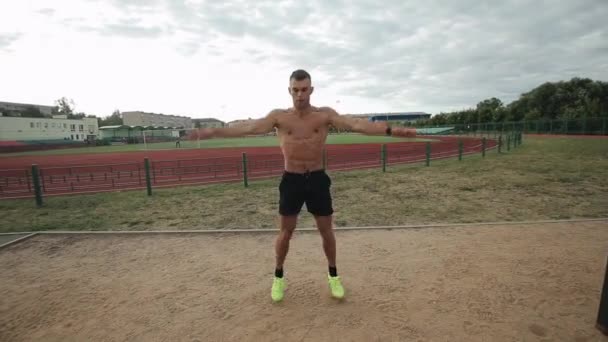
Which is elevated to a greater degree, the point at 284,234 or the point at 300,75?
the point at 300,75

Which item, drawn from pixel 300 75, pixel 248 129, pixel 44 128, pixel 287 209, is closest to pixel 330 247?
pixel 287 209

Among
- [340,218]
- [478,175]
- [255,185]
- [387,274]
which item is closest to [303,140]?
[387,274]

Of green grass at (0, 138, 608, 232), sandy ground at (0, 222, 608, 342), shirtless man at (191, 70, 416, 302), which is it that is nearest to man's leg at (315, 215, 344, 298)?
shirtless man at (191, 70, 416, 302)

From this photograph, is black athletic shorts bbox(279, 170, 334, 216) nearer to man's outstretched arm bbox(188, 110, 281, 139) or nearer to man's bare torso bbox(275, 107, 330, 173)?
man's bare torso bbox(275, 107, 330, 173)

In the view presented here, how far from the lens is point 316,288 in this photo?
3.36 m

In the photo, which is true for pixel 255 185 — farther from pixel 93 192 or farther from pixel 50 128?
pixel 50 128

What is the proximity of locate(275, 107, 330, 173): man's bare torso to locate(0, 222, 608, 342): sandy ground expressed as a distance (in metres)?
1.42

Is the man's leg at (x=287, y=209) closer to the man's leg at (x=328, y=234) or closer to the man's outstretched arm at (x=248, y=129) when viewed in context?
the man's leg at (x=328, y=234)

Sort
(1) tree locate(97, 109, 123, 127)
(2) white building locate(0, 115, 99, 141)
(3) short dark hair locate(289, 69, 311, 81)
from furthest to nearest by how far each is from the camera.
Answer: (1) tree locate(97, 109, 123, 127) < (2) white building locate(0, 115, 99, 141) < (3) short dark hair locate(289, 69, 311, 81)

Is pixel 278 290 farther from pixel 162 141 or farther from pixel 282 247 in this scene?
pixel 162 141

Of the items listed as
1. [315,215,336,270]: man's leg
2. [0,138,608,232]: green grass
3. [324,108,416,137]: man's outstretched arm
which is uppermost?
[324,108,416,137]: man's outstretched arm

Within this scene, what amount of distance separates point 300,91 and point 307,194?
3.45 feet

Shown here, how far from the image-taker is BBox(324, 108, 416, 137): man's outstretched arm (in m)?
3.04

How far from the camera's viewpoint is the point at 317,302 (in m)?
Result: 3.08
